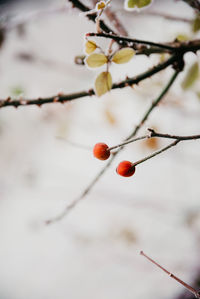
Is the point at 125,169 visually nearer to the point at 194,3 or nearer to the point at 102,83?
the point at 102,83

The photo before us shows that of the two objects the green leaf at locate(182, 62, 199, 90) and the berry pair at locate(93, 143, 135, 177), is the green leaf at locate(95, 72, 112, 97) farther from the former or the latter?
the green leaf at locate(182, 62, 199, 90)

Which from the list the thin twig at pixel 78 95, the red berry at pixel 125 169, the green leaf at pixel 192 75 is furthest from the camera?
the green leaf at pixel 192 75

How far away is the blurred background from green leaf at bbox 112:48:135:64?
782 millimetres

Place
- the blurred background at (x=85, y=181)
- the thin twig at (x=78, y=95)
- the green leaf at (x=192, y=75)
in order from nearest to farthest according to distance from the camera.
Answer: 1. the thin twig at (x=78, y=95)
2. the green leaf at (x=192, y=75)
3. the blurred background at (x=85, y=181)

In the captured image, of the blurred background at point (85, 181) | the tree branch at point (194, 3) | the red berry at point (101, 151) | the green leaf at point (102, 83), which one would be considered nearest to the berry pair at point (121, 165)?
the red berry at point (101, 151)

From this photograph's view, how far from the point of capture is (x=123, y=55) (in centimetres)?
32

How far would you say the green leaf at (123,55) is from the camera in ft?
1.02

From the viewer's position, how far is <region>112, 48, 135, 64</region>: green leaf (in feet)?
1.02

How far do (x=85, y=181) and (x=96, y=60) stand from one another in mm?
1276

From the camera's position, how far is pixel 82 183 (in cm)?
155

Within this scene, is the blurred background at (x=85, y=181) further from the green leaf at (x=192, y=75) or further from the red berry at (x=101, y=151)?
the red berry at (x=101, y=151)

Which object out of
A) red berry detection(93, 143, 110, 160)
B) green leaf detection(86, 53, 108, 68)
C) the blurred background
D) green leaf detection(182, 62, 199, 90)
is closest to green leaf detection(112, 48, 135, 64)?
green leaf detection(86, 53, 108, 68)

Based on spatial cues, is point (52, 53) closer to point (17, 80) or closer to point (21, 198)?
point (17, 80)

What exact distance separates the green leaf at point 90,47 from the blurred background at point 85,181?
81 cm
